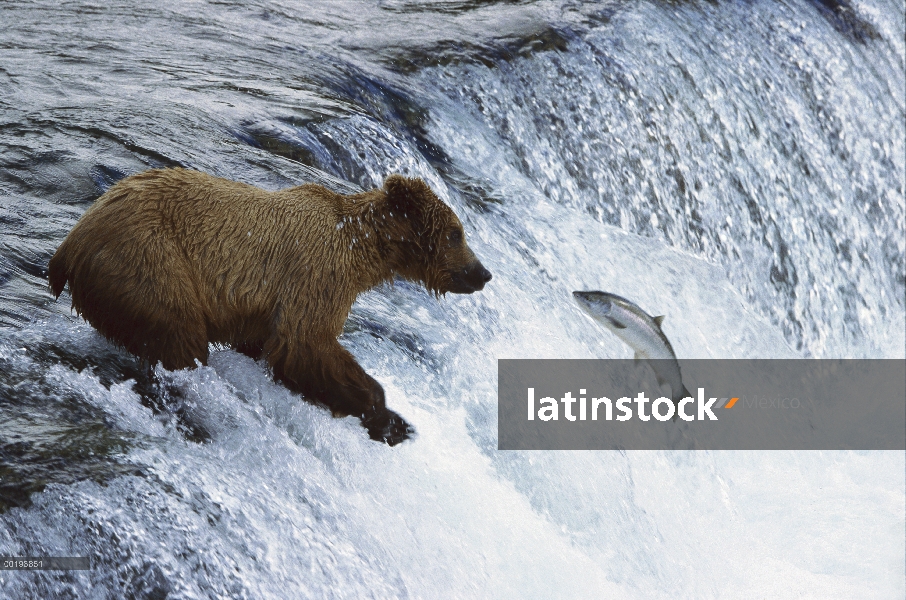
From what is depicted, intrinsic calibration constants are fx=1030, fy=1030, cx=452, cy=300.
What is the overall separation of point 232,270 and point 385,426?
70 centimetres

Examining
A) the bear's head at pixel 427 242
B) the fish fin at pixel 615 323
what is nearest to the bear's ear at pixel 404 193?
the bear's head at pixel 427 242

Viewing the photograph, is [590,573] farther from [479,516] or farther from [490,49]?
[490,49]

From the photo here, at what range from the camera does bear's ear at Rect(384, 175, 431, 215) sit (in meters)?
3.30

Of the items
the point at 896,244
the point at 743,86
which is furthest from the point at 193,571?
the point at 896,244

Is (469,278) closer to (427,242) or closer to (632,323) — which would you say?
(427,242)

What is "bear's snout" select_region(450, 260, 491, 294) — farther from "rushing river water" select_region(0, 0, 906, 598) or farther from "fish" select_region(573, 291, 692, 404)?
"fish" select_region(573, 291, 692, 404)

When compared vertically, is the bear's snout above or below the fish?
above

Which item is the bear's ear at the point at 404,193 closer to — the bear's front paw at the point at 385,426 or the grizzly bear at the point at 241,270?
the grizzly bear at the point at 241,270

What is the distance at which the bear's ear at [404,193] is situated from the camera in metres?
3.30

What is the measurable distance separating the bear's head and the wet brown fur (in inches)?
0.6

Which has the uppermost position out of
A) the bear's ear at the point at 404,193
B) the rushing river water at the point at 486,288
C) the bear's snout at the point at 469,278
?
the bear's ear at the point at 404,193

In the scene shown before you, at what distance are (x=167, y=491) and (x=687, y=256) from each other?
4276mm

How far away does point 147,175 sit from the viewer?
3010 millimetres

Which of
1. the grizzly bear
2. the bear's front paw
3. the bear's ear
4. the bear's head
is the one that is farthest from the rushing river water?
the bear's ear
